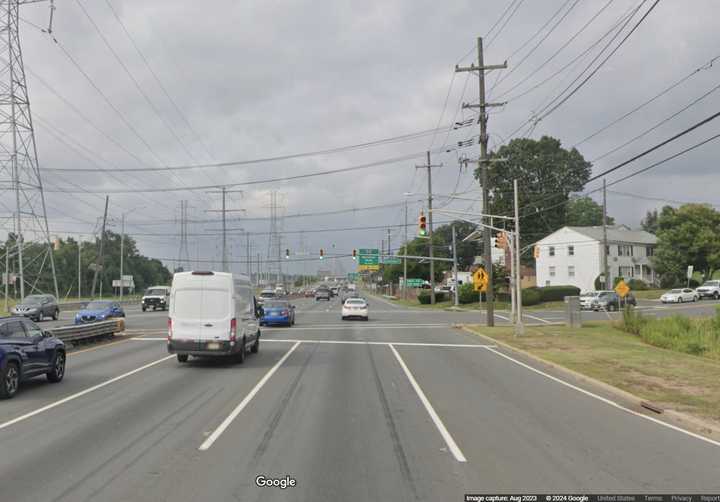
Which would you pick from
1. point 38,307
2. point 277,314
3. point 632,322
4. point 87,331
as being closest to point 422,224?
point 277,314

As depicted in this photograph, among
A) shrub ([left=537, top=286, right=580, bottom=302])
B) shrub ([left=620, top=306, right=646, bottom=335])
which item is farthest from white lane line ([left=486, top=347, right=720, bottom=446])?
shrub ([left=537, top=286, right=580, bottom=302])

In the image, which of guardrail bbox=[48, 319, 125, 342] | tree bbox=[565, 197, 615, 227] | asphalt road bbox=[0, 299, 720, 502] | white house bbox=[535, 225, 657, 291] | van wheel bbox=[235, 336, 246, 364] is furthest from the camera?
tree bbox=[565, 197, 615, 227]

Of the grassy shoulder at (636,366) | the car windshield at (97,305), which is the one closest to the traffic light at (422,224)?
the grassy shoulder at (636,366)

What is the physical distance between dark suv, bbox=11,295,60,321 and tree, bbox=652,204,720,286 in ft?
219

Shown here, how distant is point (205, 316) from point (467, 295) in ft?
178

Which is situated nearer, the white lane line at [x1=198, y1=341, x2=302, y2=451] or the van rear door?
the white lane line at [x1=198, y1=341, x2=302, y2=451]

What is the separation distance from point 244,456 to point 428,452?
2270 millimetres

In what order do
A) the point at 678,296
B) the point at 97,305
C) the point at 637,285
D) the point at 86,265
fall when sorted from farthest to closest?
1. the point at 86,265
2. the point at 637,285
3. the point at 678,296
4. the point at 97,305

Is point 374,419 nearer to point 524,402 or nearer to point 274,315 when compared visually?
point 524,402

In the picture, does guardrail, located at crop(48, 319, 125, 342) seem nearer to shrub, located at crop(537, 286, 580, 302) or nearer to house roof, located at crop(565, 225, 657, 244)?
shrub, located at crop(537, 286, 580, 302)

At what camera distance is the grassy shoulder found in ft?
40.4

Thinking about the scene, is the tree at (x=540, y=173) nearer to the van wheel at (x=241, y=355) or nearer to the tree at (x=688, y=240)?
the tree at (x=688, y=240)

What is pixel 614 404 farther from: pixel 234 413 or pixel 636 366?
pixel 234 413

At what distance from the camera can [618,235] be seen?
278ft
